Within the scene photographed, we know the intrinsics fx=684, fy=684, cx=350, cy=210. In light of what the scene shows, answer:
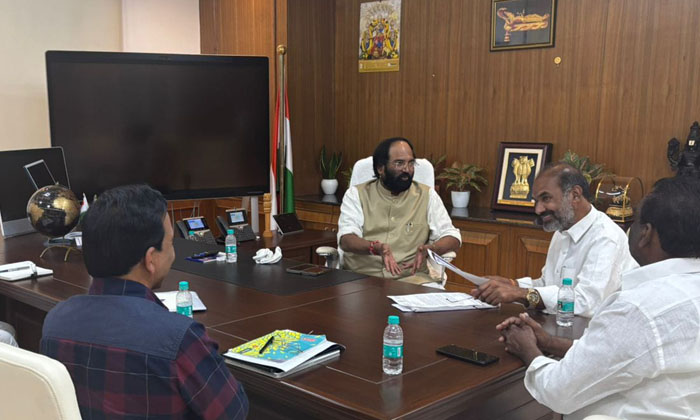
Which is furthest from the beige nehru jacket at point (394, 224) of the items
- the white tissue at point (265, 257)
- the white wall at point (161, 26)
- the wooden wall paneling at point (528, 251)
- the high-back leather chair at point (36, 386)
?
the white wall at point (161, 26)

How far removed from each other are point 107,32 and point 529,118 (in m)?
3.56

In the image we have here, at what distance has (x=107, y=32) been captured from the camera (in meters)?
5.80

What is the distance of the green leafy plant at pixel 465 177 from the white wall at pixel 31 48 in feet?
10.4

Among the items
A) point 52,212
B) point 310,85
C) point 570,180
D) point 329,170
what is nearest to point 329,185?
point 329,170

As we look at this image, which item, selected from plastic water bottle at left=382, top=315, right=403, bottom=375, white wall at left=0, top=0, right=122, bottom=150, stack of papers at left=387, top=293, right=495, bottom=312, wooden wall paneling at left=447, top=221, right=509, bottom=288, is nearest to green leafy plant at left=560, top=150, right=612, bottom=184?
wooden wall paneling at left=447, top=221, right=509, bottom=288

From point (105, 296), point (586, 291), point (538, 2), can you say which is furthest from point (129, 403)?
point (538, 2)

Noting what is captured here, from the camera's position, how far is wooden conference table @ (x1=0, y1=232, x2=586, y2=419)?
1770mm

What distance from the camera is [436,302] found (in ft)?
8.75

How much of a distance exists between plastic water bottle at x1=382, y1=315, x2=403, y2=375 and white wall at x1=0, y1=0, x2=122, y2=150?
→ 444cm

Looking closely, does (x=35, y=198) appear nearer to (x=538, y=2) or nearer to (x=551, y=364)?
(x=551, y=364)

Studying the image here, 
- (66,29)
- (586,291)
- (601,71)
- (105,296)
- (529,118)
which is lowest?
(586,291)

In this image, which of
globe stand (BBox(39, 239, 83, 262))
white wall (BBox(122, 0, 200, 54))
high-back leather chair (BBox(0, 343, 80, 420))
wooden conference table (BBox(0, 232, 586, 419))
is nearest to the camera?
high-back leather chair (BBox(0, 343, 80, 420))

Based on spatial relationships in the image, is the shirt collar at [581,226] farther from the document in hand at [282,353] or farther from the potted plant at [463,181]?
the potted plant at [463,181]

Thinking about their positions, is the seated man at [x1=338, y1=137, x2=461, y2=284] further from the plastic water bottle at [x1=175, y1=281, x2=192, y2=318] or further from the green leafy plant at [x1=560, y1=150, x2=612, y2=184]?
the plastic water bottle at [x1=175, y1=281, x2=192, y2=318]
